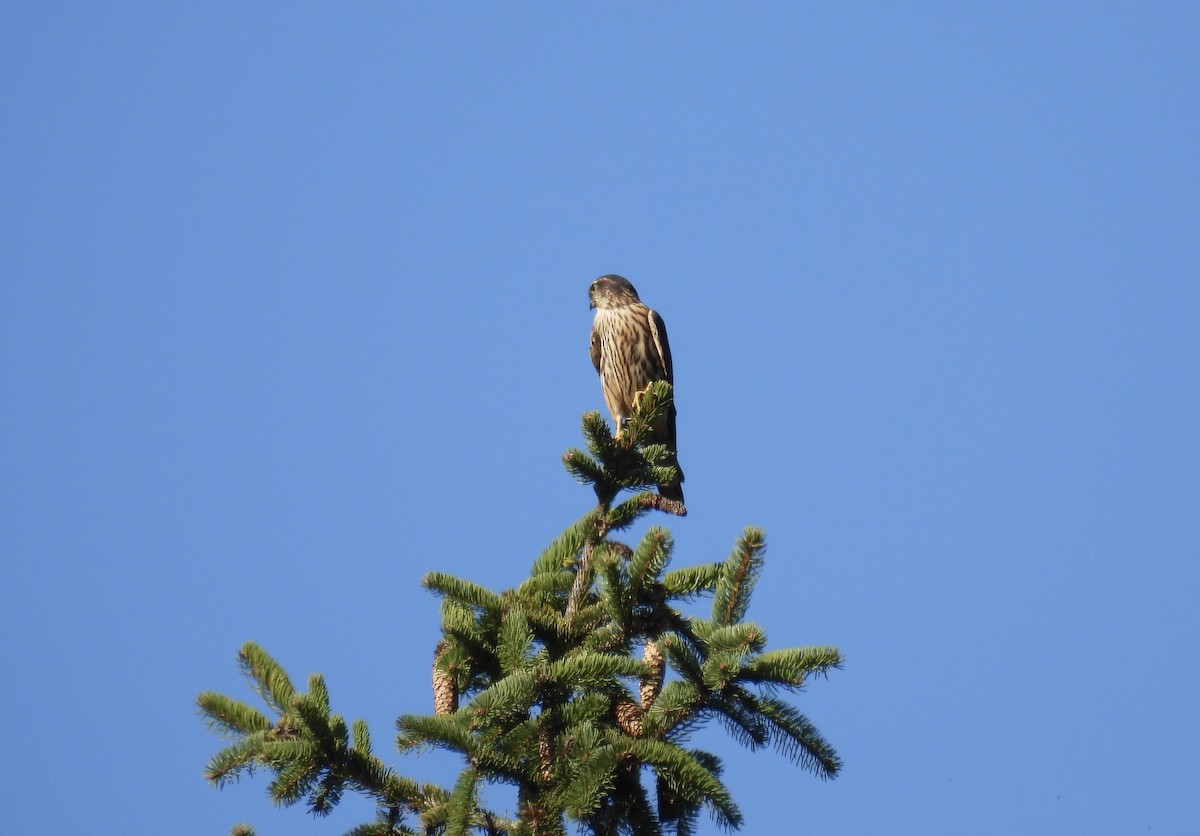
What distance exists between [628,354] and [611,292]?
76 cm

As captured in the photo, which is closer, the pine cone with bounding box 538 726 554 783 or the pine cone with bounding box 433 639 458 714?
the pine cone with bounding box 538 726 554 783

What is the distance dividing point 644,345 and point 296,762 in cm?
574

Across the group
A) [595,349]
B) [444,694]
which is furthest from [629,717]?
[595,349]

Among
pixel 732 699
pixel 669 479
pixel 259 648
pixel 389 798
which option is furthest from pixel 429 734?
pixel 669 479

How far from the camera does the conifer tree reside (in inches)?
120

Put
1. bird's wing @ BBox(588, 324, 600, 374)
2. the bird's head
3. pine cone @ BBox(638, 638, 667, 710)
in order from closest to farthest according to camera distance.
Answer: pine cone @ BBox(638, 638, 667, 710)
bird's wing @ BBox(588, 324, 600, 374)
the bird's head

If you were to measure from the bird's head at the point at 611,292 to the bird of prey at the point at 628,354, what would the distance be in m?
0.03

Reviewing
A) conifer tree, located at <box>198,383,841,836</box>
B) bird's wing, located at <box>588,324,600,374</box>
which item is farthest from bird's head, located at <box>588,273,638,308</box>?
conifer tree, located at <box>198,383,841,836</box>

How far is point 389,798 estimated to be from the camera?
319 cm

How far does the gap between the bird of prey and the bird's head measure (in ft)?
0.10

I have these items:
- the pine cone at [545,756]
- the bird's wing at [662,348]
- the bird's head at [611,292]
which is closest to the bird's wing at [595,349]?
the bird's head at [611,292]

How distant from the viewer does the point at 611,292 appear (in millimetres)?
9086

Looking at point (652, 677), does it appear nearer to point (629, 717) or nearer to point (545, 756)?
point (629, 717)

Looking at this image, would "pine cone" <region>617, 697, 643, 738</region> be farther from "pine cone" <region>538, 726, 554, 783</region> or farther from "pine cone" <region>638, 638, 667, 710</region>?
"pine cone" <region>538, 726, 554, 783</region>
